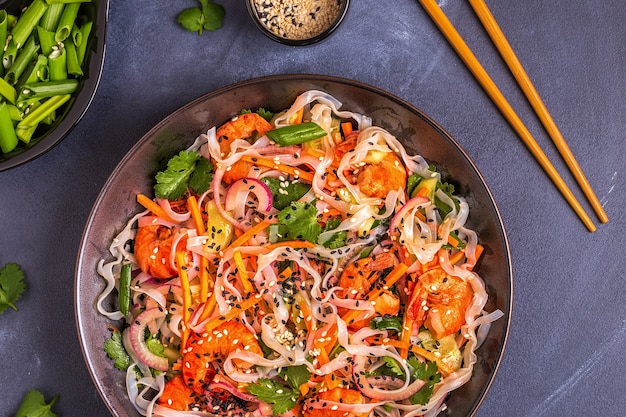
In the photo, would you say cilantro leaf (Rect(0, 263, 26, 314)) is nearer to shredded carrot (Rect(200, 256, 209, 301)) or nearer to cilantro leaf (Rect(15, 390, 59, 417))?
cilantro leaf (Rect(15, 390, 59, 417))

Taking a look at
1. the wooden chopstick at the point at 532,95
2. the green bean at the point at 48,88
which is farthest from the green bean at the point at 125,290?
the wooden chopstick at the point at 532,95

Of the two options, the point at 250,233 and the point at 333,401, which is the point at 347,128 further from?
the point at 333,401

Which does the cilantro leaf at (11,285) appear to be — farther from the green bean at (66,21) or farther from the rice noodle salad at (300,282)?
the green bean at (66,21)

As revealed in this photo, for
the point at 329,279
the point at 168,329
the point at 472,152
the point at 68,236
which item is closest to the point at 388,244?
the point at 329,279

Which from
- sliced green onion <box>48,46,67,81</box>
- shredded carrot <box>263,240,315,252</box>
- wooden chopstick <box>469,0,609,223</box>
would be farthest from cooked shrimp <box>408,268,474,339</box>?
sliced green onion <box>48,46,67,81</box>

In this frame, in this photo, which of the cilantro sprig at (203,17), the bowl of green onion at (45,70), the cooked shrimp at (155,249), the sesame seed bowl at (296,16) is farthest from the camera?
the cilantro sprig at (203,17)

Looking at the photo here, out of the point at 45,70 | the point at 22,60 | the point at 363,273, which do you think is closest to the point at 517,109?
the point at 363,273
